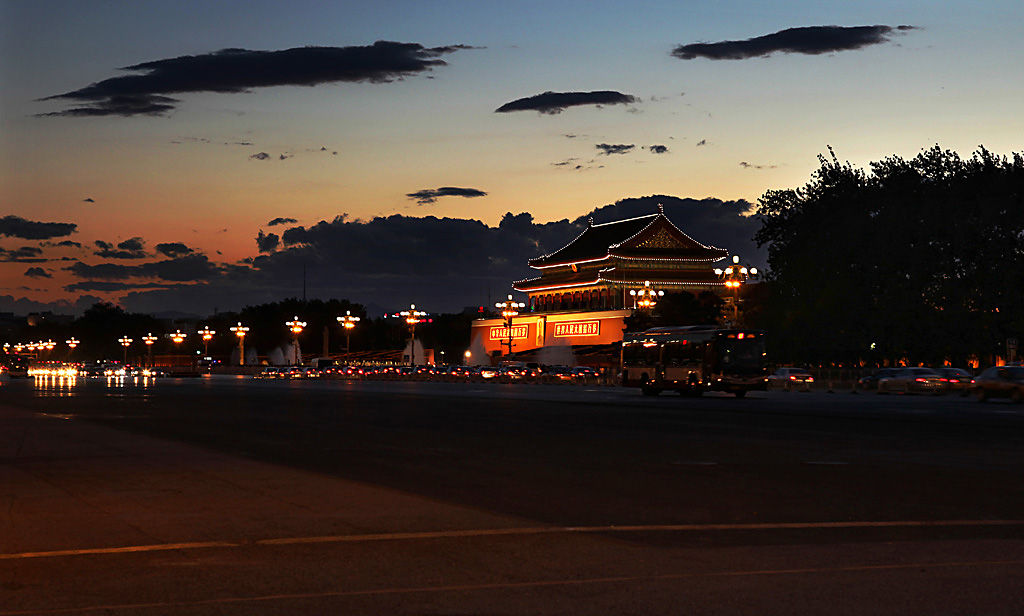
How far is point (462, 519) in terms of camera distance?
38.1 feet

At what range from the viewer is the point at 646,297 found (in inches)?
3600

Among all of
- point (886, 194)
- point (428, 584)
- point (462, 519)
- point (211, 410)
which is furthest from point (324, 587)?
point (886, 194)

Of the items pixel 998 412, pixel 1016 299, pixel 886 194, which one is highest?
pixel 886 194

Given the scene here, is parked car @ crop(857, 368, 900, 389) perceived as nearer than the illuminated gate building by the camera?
Yes

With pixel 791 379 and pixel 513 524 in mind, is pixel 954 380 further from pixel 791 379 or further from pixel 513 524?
pixel 513 524

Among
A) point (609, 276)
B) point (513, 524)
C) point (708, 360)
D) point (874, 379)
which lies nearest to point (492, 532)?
point (513, 524)

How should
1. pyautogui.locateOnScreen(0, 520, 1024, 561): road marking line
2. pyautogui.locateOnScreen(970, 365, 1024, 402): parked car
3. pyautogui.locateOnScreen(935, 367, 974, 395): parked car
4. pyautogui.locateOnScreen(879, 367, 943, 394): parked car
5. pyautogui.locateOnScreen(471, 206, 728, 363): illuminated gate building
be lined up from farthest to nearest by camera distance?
pyautogui.locateOnScreen(471, 206, 728, 363): illuminated gate building
pyautogui.locateOnScreen(935, 367, 974, 395): parked car
pyautogui.locateOnScreen(879, 367, 943, 394): parked car
pyautogui.locateOnScreen(970, 365, 1024, 402): parked car
pyautogui.locateOnScreen(0, 520, 1024, 561): road marking line

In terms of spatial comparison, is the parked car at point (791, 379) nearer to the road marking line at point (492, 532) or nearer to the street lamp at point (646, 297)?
the street lamp at point (646, 297)

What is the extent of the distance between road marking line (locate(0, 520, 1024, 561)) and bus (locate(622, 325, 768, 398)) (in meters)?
41.5

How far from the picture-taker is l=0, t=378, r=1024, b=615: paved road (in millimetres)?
7889

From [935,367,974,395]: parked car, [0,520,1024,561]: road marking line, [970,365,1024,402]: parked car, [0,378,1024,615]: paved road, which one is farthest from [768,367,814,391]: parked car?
[0,520,1024,561]: road marking line

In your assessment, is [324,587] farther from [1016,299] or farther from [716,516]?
[1016,299]

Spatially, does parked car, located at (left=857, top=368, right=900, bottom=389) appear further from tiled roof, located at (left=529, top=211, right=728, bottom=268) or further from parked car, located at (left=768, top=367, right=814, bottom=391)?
tiled roof, located at (left=529, top=211, right=728, bottom=268)

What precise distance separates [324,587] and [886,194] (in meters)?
68.2
